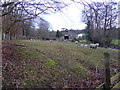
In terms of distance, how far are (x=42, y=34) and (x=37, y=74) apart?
69.7 ft

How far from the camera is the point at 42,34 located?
24.3 m

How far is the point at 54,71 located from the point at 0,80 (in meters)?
1.77

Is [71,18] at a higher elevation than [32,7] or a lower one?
lower

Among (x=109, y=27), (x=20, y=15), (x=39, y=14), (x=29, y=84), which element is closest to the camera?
(x=29, y=84)

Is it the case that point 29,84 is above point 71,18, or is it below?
below

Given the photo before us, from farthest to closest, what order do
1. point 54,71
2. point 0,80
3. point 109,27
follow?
point 109,27, point 54,71, point 0,80

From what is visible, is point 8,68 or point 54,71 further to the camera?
point 54,71

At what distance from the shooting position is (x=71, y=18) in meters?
3.83

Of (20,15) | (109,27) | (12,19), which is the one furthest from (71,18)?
(109,27)

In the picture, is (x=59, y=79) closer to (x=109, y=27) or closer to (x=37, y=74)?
(x=37, y=74)

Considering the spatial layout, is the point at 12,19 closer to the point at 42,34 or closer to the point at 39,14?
the point at 39,14

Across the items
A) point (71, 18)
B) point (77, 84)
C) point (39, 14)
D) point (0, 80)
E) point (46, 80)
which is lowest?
point (77, 84)

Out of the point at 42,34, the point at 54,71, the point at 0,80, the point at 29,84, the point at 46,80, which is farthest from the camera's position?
the point at 42,34

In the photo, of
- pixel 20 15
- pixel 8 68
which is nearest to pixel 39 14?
pixel 20 15
